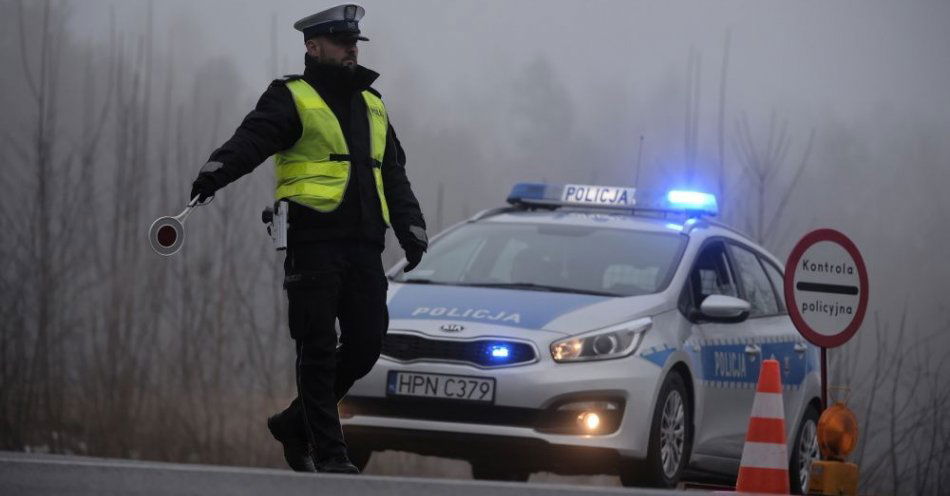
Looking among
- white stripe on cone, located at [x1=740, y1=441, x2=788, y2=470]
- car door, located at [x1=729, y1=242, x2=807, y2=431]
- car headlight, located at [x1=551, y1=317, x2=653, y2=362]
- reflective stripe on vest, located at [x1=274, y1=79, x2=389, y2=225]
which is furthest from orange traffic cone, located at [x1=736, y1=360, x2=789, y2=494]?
car door, located at [x1=729, y1=242, x2=807, y2=431]

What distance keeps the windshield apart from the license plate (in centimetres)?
89

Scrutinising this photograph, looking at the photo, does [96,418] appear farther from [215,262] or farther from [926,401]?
[926,401]

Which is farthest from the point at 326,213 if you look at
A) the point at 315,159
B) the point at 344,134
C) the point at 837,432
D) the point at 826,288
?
the point at 826,288

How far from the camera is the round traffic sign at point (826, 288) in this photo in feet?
28.5

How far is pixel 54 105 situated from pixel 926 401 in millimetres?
5842

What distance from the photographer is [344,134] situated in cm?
706

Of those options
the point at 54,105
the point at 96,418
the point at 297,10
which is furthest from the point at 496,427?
the point at 297,10

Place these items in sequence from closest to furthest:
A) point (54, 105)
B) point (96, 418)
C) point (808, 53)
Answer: point (96, 418)
point (54, 105)
point (808, 53)

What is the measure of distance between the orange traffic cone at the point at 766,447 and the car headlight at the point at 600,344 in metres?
0.90

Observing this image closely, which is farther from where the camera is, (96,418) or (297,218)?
(96,418)

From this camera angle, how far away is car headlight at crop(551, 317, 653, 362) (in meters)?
8.59

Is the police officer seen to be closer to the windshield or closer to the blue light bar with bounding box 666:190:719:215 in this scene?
the windshield

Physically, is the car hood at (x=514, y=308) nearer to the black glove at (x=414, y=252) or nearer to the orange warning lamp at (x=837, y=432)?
the orange warning lamp at (x=837, y=432)

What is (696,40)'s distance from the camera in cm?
1483
